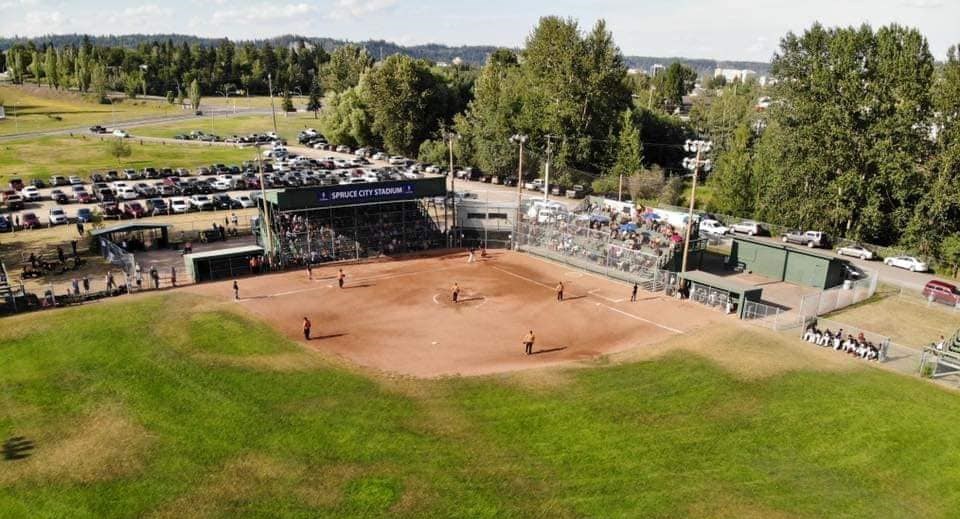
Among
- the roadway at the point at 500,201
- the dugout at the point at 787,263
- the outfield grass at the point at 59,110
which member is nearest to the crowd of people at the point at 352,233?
the roadway at the point at 500,201

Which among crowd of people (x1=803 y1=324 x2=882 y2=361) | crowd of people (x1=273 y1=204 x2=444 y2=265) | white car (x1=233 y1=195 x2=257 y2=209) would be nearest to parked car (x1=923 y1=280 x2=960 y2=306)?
crowd of people (x1=803 y1=324 x2=882 y2=361)

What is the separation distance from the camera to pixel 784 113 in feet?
210

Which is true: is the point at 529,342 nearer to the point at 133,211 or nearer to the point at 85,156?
the point at 133,211

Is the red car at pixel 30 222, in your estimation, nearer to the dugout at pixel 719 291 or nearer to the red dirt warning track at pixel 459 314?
the red dirt warning track at pixel 459 314

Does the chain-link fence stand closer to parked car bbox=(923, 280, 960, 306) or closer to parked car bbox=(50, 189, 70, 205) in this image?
parked car bbox=(923, 280, 960, 306)

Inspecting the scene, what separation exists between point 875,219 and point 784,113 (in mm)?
13675

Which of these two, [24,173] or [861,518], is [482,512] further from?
[24,173]

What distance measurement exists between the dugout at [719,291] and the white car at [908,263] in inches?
866

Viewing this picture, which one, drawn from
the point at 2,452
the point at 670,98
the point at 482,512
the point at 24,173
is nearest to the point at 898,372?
the point at 482,512

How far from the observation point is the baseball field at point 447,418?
73.1 feet

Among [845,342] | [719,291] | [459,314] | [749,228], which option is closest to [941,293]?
[845,342]

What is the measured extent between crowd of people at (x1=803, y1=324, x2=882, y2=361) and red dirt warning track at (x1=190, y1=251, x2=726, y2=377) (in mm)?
5787

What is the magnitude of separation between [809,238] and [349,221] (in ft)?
142

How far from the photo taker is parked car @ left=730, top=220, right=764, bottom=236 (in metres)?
64.4
